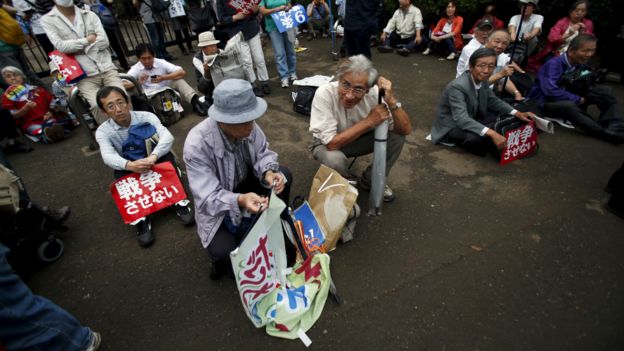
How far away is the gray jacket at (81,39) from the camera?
165 inches

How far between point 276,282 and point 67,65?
14.2 ft

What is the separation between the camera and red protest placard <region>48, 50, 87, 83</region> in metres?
4.30

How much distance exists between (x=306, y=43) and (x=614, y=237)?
8803 mm

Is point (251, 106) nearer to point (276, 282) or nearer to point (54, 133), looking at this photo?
point (276, 282)

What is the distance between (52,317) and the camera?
75.2 inches

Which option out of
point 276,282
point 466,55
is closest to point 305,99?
point 466,55

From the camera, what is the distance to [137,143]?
11.0 ft

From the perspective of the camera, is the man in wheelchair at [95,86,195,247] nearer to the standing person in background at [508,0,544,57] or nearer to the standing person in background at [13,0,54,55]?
the standing person in background at [13,0,54,55]

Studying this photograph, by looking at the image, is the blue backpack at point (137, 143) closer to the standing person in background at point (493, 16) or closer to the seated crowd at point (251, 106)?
the seated crowd at point (251, 106)

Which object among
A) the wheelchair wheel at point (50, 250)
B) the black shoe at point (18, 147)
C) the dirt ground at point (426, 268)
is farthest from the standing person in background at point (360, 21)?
the black shoe at point (18, 147)

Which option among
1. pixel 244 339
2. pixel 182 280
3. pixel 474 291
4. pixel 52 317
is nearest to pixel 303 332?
pixel 244 339

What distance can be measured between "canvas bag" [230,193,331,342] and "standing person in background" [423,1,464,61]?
7.19m

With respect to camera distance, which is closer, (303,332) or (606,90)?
(303,332)

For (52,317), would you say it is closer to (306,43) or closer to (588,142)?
(588,142)
